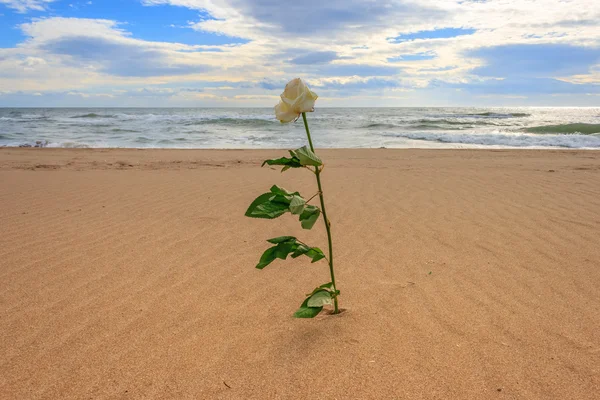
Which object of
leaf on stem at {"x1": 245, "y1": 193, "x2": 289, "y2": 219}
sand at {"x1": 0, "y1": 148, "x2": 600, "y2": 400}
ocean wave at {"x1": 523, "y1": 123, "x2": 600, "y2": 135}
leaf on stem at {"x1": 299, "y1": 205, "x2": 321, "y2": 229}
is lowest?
sand at {"x1": 0, "y1": 148, "x2": 600, "y2": 400}

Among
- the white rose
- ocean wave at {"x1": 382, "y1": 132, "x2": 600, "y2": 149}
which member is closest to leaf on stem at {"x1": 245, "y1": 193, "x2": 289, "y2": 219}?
the white rose

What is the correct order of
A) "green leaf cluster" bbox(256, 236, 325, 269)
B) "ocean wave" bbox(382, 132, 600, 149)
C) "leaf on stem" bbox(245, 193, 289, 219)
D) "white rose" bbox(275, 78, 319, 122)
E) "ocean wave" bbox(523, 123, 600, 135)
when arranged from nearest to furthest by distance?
"white rose" bbox(275, 78, 319, 122) < "leaf on stem" bbox(245, 193, 289, 219) < "green leaf cluster" bbox(256, 236, 325, 269) < "ocean wave" bbox(382, 132, 600, 149) < "ocean wave" bbox(523, 123, 600, 135)

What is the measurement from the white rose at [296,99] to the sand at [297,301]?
1.06 metres

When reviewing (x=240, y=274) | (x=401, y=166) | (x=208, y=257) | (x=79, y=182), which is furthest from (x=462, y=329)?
(x=401, y=166)

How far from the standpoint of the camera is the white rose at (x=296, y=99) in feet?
5.58

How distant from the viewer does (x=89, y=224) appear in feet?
13.9

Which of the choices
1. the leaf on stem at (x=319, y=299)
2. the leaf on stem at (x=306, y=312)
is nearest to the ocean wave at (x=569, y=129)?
the leaf on stem at (x=319, y=299)

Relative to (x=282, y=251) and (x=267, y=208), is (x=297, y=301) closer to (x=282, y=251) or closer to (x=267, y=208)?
(x=282, y=251)

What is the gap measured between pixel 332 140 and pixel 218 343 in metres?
16.6

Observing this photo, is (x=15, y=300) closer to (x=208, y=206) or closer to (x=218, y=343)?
(x=218, y=343)

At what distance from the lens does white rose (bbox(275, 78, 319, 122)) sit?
1.70m

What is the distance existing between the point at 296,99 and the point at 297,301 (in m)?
1.28

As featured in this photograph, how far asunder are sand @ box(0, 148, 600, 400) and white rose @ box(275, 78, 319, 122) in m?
1.06

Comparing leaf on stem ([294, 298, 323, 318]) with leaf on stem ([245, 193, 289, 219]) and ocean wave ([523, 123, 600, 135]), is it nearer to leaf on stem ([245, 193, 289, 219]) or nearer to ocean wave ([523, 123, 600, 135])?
leaf on stem ([245, 193, 289, 219])
